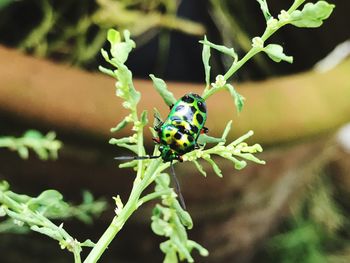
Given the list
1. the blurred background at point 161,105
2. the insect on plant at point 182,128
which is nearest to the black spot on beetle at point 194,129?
the insect on plant at point 182,128

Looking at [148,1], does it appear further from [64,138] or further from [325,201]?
[325,201]

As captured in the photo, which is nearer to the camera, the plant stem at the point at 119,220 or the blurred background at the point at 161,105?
the plant stem at the point at 119,220

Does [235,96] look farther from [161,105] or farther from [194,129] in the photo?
[161,105]

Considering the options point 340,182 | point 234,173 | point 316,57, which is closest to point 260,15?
point 316,57

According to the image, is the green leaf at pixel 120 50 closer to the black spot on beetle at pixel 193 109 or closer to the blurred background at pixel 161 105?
the black spot on beetle at pixel 193 109

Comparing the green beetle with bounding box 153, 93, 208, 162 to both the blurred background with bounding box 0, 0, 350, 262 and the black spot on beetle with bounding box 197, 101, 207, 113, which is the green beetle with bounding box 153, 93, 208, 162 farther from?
the blurred background with bounding box 0, 0, 350, 262

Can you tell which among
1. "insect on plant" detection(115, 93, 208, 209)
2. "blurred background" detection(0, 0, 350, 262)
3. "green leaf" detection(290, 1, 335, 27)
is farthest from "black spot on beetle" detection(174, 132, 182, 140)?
"blurred background" detection(0, 0, 350, 262)

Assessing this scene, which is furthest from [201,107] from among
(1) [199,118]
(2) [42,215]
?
(2) [42,215]
